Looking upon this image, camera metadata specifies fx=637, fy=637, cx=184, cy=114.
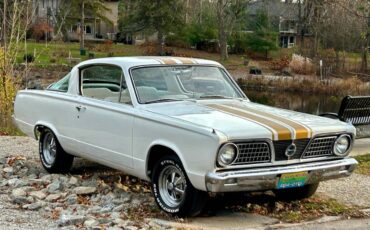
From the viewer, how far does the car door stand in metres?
7.47

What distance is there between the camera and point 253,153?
21.1 feet

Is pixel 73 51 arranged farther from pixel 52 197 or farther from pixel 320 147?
pixel 320 147

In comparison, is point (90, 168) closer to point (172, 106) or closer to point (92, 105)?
point (92, 105)

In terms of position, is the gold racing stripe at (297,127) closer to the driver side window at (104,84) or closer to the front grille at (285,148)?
the front grille at (285,148)

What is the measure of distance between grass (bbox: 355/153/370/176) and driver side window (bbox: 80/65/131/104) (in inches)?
167

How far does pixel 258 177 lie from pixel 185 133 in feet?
2.82

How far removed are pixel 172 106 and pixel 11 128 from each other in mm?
8452

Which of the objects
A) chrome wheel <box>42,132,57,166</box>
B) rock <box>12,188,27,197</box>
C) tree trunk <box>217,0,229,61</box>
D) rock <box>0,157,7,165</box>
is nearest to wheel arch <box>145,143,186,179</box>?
rock <box>12,188,27,197</box>

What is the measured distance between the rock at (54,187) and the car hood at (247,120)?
1768mm

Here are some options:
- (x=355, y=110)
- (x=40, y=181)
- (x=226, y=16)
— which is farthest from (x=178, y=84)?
(x=226, y=16)

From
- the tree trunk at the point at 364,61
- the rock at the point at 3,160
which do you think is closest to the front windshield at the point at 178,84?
the rock at the point at 3,160

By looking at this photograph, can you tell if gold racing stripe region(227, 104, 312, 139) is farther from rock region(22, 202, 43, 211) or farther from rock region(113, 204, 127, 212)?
rock region(22, 202, 43, 211)

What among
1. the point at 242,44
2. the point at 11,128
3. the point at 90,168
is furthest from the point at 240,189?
the point at 242,44

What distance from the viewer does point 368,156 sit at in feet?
36.8
